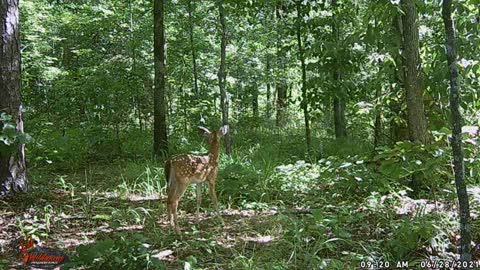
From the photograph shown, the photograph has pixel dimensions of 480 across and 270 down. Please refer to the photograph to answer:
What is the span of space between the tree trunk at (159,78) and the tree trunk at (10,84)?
313cm

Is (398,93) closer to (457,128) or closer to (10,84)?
(457,128)

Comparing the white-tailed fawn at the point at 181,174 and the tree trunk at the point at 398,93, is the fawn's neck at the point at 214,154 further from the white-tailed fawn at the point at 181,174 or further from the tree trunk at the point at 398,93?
the tree trunk at the point at 398,93

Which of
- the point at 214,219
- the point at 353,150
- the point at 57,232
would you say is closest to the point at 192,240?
the point at 214,219

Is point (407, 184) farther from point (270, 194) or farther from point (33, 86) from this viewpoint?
point (33, 86)

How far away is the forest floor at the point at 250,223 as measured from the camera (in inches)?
155

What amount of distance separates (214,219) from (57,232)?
1.65 metres

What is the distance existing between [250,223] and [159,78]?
4.52m

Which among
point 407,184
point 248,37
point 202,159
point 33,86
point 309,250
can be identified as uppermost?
point 248,37

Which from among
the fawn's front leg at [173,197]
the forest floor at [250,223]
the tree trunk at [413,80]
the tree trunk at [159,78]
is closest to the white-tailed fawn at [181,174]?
the fawn's front leg at [173,197]

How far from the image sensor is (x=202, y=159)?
499 cm

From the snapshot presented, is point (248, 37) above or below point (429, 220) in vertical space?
above

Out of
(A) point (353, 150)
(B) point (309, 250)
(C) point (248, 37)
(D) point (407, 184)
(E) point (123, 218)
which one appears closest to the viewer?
(B) point (309, 250)

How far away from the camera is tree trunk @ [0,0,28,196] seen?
5551 mm

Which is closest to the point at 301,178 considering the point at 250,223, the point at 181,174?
the point at 250,223
